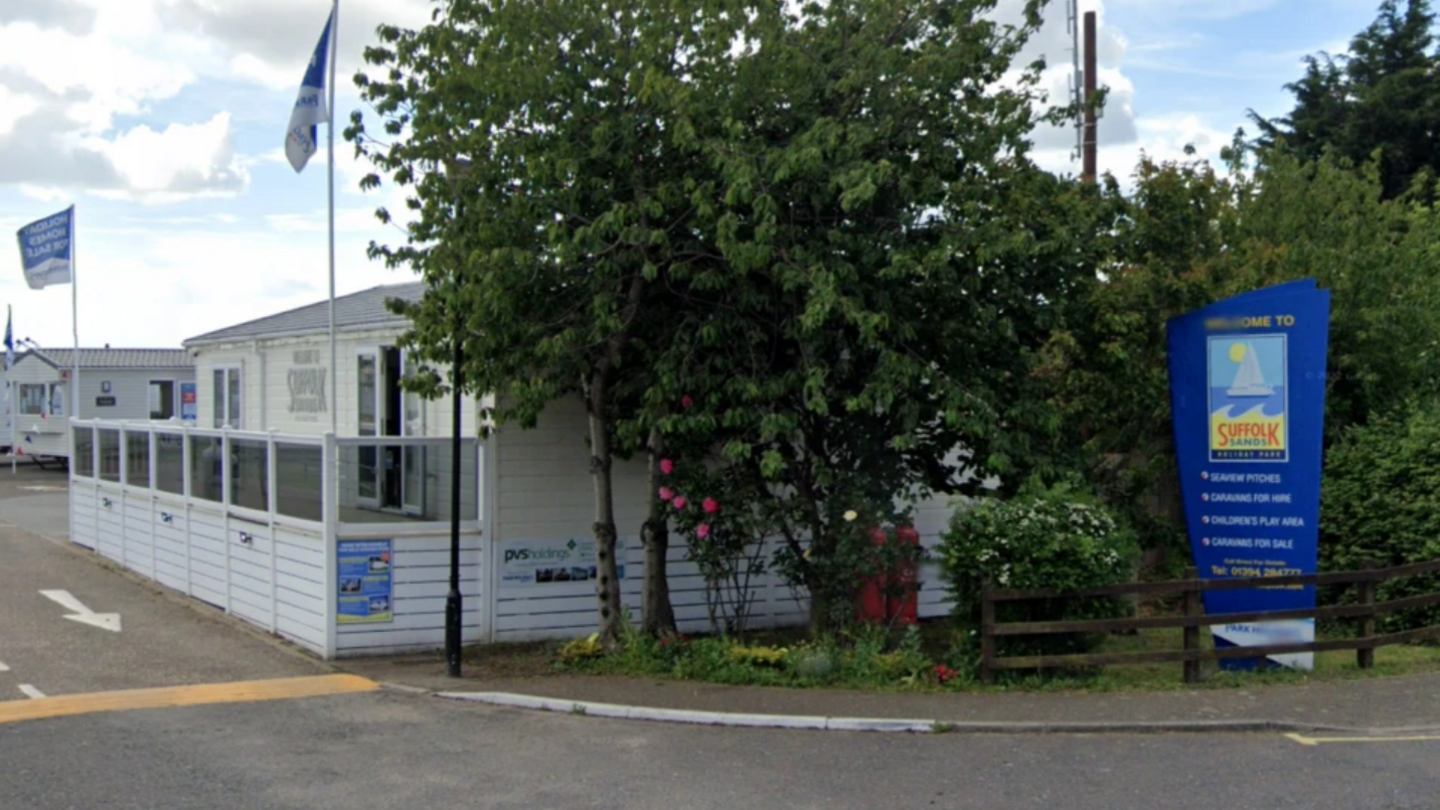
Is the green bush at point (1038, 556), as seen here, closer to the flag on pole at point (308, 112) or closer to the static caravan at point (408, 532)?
the static caravan at point (408, 532)

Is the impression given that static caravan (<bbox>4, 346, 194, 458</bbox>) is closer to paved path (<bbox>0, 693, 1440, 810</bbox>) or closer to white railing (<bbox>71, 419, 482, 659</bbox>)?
white railing (<bbox>71, 419, 482, 659</bbox>)

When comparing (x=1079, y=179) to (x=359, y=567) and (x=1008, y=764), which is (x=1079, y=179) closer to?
(x=1008, y=764)

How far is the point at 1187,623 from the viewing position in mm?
11227

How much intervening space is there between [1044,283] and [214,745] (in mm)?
7968

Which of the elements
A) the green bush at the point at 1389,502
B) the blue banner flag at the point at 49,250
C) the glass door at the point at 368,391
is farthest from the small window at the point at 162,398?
the green bush at the point at 1389,502

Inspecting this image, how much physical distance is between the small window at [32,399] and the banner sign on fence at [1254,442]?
41.0 meters

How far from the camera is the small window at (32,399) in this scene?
143ft

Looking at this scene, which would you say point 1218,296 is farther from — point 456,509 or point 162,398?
point 162,398

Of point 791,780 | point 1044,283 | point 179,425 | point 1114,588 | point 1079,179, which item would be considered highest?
point 1079,179

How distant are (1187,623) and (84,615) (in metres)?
11.7

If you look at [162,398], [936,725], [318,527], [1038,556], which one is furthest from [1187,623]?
[162,398]

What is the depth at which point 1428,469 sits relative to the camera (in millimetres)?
14242

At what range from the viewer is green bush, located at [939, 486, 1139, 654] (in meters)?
11.0

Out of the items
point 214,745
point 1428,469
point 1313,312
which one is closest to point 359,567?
point 214,745
